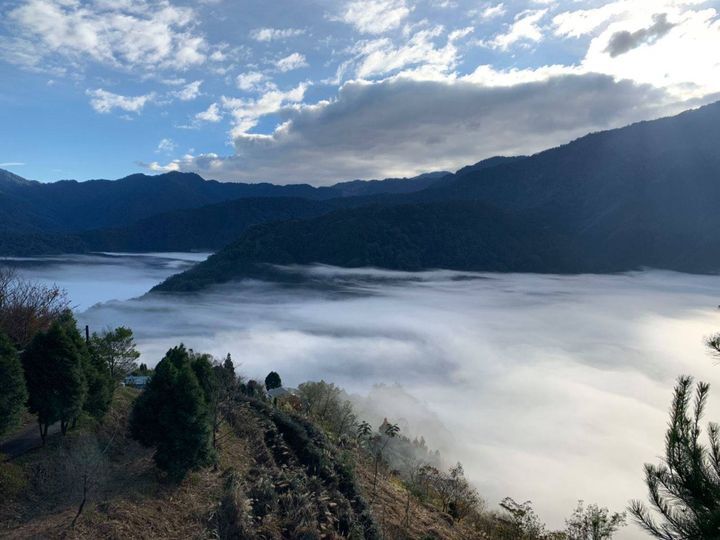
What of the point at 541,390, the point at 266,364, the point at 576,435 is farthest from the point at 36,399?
the point at 541,390

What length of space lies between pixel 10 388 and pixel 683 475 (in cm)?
2697

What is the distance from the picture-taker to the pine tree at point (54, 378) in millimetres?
25094

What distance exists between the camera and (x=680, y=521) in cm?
1035

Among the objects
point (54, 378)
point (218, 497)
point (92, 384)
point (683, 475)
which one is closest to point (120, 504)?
point (218, 497)

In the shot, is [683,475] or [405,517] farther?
[405,517]

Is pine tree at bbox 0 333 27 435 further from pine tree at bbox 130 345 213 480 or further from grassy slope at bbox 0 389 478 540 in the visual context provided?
pine tree at bbox 130 345 213 480

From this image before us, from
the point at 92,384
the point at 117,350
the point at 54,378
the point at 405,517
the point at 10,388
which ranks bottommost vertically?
the point at 405,517

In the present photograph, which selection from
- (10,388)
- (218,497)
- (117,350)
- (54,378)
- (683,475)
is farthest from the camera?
(117,350)

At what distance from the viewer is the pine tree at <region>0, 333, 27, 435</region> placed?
73.4 ft

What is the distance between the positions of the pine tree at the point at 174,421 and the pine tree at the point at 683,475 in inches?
808

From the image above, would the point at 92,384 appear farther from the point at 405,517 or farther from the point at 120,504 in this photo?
the point at 405,517

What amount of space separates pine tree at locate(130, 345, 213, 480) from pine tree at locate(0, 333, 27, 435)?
17.6ft

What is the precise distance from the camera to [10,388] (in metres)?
22.6

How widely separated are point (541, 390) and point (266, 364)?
104 metres
